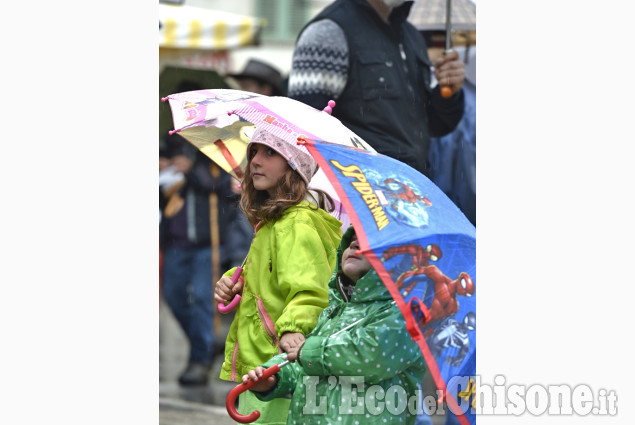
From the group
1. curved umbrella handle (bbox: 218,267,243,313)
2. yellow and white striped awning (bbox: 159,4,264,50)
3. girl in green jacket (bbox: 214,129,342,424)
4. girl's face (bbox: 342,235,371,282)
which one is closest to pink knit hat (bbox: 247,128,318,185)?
girl in green jacket (bbox: 214,129,342,424)

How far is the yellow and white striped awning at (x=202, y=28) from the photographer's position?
327 inches

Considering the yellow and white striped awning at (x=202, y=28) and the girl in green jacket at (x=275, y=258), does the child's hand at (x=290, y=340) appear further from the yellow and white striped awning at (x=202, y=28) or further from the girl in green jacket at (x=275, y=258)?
the yellow and white striped awning at (x=202, y=28)

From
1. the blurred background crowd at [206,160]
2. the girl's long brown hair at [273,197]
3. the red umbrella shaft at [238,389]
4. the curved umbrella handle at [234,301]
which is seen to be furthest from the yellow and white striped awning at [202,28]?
the red umbrella shaft at [238,389]

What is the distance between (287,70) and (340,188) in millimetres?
4407

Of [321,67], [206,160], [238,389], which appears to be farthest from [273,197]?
[206,160]

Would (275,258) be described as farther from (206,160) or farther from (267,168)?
(206,160)

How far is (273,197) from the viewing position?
16.5 ft

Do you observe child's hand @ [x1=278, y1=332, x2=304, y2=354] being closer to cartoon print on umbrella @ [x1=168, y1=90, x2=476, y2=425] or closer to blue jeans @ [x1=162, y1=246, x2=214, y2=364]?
cartoon print on umbrella @ [x1=168, y1=90, x2=476, y2=425]

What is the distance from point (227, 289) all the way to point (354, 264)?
37.4 inches

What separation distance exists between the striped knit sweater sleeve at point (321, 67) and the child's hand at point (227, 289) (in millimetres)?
1673

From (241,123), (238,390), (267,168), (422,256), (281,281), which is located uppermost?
(241,123)

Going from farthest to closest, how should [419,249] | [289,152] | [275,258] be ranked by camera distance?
1. [289,152]
2. [275,258]
3. [419,249]

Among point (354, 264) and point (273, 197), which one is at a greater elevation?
point (273, 197)

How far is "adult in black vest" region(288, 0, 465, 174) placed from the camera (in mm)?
6496
